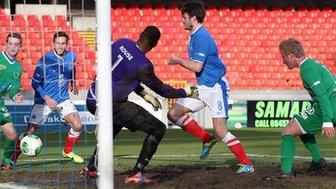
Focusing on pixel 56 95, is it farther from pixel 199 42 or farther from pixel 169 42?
pixel 169 42

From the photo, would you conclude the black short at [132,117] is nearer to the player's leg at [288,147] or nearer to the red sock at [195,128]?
the player's leg at [288,147]

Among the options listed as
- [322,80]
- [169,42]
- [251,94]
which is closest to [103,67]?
[322,80]

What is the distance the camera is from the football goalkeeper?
1007 centimetres

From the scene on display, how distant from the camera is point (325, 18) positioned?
120 ft

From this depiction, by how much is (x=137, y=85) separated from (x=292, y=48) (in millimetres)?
1827

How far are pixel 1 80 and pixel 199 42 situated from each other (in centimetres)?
308

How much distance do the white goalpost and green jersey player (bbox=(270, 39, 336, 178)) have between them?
265 cm

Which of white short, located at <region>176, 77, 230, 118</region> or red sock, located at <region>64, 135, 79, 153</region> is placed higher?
white short, located at <region>176, 77, 230, 118</region>

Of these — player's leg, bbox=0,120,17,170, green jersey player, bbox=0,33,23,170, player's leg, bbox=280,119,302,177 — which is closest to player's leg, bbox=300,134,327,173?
player's leg, bbox=280,119,302,177

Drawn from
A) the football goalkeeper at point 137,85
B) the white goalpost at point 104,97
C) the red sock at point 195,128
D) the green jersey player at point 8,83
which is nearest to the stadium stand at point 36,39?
the green jersey player at point 8,83

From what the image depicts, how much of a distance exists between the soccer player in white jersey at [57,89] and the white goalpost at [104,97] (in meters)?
4.44

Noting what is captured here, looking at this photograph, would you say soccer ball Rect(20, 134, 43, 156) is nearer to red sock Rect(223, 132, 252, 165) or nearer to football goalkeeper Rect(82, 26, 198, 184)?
football goalkeeper Rect(82, 26, 198, 184)

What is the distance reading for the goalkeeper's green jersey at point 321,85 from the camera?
9945 mm

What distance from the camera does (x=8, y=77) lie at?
12.6m
